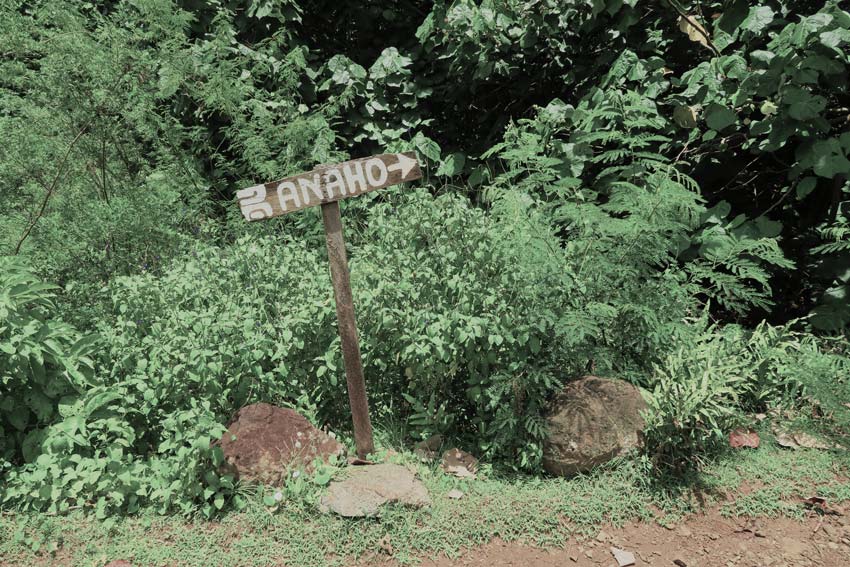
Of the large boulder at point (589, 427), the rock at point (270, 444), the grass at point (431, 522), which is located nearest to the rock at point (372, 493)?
the grass at point (431, 522)

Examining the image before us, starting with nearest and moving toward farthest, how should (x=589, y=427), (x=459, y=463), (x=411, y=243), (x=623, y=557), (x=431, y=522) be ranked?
(x=623, y=557) < (x=431, y=522) < (x=589, y=427) < (x=459, y=463) < (x=411, y=243)

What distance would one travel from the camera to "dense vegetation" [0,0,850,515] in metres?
3.02

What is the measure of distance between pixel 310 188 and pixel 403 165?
45cm

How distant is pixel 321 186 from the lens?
9.48 feet

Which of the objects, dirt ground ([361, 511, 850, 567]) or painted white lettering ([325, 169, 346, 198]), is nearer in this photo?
dirt ground ([361, 511, 850, 567])

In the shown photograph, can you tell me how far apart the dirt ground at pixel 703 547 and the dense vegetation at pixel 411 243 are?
364 millimetres

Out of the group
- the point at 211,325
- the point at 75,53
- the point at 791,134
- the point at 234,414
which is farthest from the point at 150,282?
the point at 791,134

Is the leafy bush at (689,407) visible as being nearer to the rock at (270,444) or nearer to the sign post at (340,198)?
the sign post at (340,198)

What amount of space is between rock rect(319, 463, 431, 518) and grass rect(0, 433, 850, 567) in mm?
49

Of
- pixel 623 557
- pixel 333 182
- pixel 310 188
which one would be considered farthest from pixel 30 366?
pixel 623 557

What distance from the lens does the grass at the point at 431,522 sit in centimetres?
267

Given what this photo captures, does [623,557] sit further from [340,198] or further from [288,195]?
[288,195]

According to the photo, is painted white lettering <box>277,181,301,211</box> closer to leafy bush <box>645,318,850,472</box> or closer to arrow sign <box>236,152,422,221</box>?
arrow sign <box>236,152,422,221</box>

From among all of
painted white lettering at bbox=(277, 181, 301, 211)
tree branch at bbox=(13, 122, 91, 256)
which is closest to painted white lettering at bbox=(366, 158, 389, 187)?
painted white lettering at bbox=(277, 181, 301, 211)
